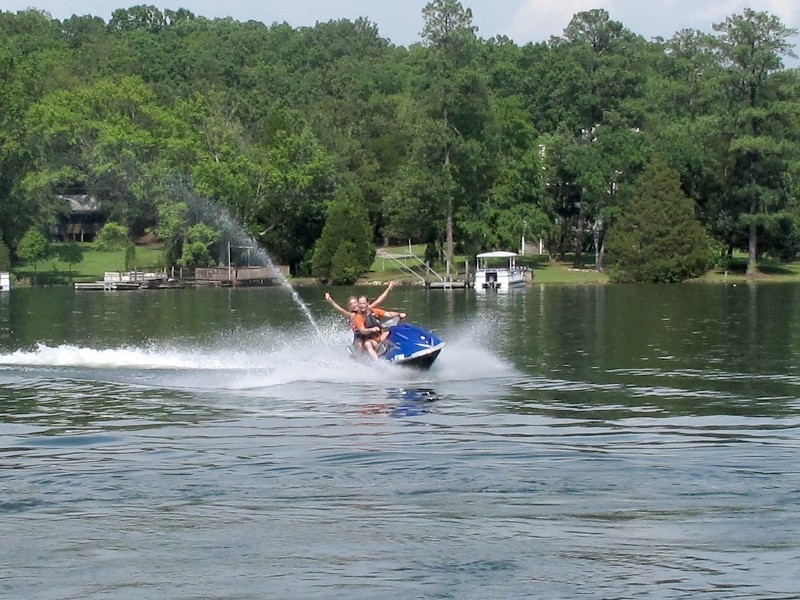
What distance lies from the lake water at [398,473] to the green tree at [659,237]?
57493 millimetres

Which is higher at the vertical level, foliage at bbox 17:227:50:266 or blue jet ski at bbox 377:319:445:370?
foliage at bbox 17:227:50:266

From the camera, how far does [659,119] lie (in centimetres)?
10194

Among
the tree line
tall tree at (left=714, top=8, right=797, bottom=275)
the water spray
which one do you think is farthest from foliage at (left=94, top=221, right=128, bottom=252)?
tall tree at (left=714, top=8, right=797, bottom=275)

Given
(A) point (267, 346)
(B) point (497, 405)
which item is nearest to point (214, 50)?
(A) point (267, 346)

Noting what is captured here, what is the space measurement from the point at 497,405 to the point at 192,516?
10463mm

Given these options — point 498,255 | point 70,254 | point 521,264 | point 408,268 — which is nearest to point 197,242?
point 408,268

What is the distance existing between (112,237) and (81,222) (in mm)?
24608

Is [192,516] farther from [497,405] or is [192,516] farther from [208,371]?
[208,371]

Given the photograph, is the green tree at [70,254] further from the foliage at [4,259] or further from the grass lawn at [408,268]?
the foliage at [4,259]

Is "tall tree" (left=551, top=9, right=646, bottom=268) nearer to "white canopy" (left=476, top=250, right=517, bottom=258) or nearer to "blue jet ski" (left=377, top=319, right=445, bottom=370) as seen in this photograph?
"white canopy" (left=476, top=250, right=517, bottom=258)

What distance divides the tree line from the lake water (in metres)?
59.8

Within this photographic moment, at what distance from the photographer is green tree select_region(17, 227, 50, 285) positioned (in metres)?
103

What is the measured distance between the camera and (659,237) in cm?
9406

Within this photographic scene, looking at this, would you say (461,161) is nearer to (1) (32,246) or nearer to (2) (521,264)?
(2) (521,264)
